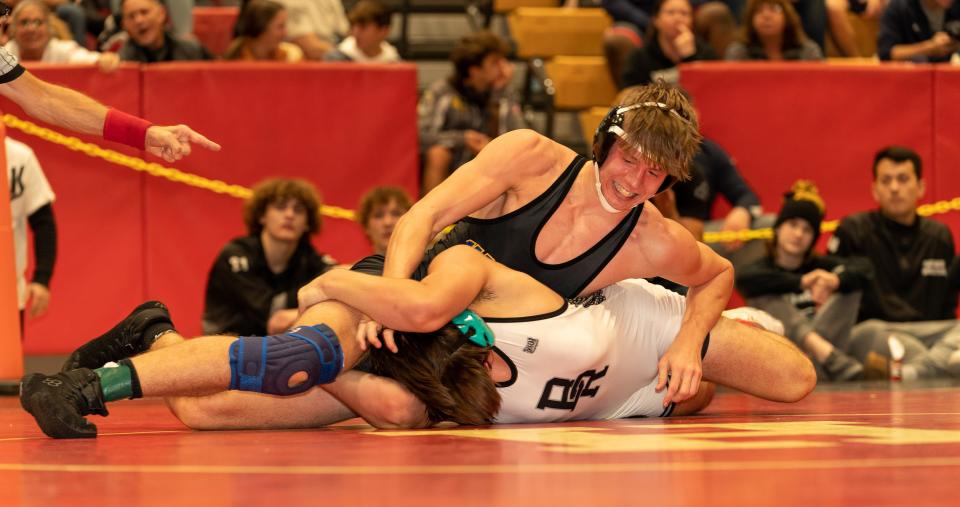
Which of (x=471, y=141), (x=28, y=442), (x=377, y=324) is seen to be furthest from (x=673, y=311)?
(x=471, y=141)

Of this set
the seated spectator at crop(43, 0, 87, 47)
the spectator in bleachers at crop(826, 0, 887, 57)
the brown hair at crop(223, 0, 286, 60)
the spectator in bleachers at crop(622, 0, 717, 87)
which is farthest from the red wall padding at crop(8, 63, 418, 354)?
the spectator in bleachers at crop(826, 0, 887, 57)

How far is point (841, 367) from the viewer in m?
6.80

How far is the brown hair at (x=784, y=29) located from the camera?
8.33 metres

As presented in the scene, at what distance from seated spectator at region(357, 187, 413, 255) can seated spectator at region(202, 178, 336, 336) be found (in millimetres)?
239

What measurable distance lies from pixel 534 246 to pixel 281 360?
866 millimetres

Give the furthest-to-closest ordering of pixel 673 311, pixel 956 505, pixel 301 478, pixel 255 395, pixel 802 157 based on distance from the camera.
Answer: pixel 802 157 < pixel 673 311 < pixel 255 395 < pixel 301 478 < pixel 956 505

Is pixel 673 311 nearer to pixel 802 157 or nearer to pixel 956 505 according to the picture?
pixel 956 505

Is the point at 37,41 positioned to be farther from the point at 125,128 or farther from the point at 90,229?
the point at 125,128

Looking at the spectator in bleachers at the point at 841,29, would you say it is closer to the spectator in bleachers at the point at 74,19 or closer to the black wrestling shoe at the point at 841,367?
the black wrestling shoe at the point at 841,367

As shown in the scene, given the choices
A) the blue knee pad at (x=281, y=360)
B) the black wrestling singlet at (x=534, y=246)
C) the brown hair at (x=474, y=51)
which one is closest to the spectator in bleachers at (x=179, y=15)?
the brown hair at (x=474, y=51)

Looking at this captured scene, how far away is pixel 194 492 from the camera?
264 cm

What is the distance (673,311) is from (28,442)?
194 cm

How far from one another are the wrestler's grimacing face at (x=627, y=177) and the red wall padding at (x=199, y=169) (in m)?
3.52

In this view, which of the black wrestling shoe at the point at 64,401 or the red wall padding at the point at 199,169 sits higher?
the red wall padding at the point at 199,169
